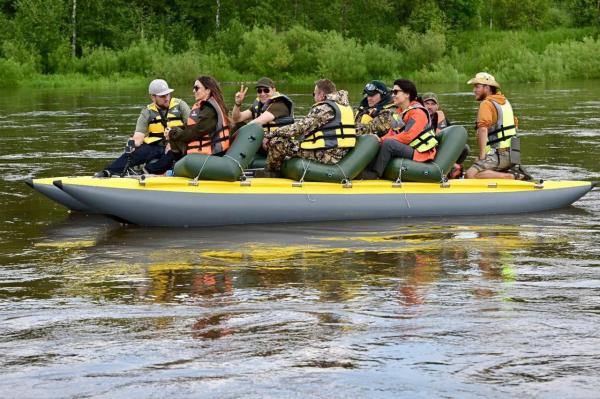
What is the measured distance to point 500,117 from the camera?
1102cm

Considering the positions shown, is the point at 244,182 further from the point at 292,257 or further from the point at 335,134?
the point at 292,257

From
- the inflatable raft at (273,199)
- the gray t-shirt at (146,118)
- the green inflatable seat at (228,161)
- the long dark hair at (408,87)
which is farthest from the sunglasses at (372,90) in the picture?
the gray t-shirt at (146,118)

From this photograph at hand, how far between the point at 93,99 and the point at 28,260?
21.7 metres

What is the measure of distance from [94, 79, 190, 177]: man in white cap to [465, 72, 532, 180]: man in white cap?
9.17 feet

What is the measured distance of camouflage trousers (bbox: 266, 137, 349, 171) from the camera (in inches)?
400

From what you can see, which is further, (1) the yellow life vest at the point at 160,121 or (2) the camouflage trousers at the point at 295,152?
(1) the yellow life vest at the point at 160,121

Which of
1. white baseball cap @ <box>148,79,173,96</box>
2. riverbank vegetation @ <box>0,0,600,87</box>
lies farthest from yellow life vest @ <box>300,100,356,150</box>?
riverbank vegetation @ <box>0,0,600,87</box>

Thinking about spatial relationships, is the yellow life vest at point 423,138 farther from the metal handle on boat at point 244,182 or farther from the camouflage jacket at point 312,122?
the metal handle on boat at point 244,182

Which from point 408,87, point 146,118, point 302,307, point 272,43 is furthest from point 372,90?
point 272,43

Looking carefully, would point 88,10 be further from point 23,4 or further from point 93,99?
point 93,99

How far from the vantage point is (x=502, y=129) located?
11.0 meters

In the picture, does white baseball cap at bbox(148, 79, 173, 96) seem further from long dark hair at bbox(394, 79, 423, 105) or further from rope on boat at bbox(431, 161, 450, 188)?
rope on boat at bbox(431, 161, 450, 188)

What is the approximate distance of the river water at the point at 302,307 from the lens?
18.1ft

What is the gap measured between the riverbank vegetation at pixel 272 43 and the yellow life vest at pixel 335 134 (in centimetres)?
2727
